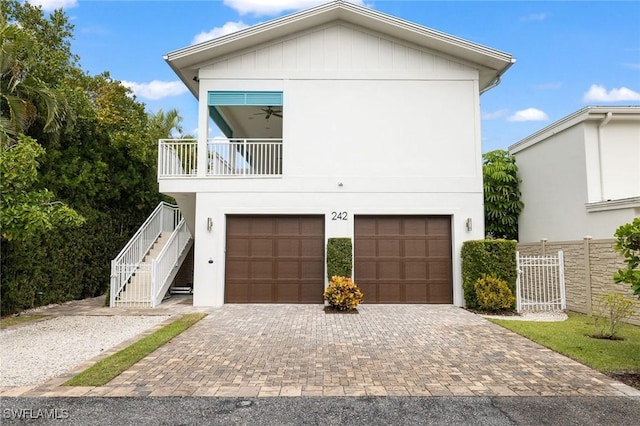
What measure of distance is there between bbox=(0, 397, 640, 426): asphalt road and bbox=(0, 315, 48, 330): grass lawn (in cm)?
492

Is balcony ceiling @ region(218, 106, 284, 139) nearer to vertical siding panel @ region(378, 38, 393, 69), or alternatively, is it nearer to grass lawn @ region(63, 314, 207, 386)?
vertical siding panel @ region(378, 38, 393, 69)

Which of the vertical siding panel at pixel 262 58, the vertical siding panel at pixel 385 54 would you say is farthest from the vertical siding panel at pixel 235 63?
the vertical siding panel at pixel 385 54

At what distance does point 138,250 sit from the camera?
455 inches

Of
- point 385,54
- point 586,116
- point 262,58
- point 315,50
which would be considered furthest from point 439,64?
point 262,58

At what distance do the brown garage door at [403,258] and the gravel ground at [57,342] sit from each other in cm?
540

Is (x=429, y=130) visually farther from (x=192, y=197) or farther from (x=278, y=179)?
(x=192, y=197)

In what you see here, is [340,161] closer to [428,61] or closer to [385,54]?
[385,54]

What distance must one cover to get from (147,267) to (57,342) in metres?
4.55

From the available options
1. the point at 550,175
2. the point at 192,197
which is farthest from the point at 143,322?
the point at 550,175

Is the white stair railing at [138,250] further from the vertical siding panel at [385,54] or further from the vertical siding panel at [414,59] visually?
the vertical siding panel at [414,59]

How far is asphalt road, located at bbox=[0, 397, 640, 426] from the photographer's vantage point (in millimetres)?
3650

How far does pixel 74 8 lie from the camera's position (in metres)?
12.7

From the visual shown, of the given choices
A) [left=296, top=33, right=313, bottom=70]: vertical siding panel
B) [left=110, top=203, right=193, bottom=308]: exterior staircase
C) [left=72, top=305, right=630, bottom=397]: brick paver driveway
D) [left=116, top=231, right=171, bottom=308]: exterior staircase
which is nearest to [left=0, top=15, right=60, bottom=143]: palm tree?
[left=110, top=203, right=193, bottom=308]: exterior staircase

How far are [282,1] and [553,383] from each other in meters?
11.9
